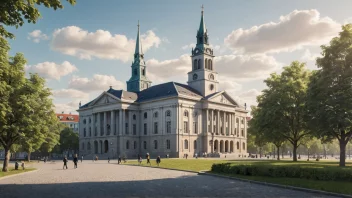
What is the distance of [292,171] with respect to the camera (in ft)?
91.0

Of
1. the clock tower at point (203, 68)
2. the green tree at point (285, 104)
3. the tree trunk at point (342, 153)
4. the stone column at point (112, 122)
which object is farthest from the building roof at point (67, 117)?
the tree trunk at point (342, 153)

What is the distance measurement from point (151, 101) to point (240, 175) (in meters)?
68.3

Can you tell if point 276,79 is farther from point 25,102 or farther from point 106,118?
point 106,118

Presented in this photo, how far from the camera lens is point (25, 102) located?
39.8m

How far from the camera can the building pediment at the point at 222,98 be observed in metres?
100.0

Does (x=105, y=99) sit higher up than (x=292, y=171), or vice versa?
(x=105, y=99)

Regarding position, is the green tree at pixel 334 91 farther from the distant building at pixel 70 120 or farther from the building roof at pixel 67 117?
the building roof at pixel 67 117

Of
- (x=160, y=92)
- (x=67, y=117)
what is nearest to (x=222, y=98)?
(x=160, y=92)

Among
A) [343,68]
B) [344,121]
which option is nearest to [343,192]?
[344,121]

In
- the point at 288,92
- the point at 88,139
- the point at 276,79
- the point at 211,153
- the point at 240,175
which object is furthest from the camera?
the point at 88,139

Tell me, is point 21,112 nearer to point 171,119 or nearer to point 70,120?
point 171,119

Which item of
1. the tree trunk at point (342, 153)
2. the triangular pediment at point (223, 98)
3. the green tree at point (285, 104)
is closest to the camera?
the tree trunk at point (342, 153)

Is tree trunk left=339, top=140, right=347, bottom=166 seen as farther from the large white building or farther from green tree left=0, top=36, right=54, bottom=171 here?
the large white building

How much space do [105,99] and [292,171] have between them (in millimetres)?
82263
